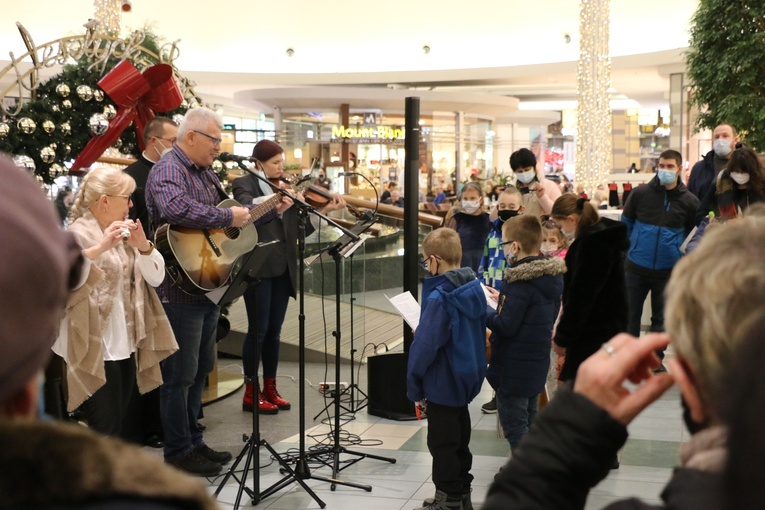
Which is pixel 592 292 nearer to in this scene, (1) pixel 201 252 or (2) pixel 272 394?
(1) pixel 201 252

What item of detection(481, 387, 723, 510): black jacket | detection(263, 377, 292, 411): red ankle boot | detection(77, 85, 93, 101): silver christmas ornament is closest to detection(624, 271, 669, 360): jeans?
detection(263, 377, 292, 411): red ankle boot

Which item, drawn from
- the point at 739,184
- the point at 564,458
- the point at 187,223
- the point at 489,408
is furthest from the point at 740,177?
the point at 564,458

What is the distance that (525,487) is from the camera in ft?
3.50

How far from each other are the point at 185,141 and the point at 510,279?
169cm

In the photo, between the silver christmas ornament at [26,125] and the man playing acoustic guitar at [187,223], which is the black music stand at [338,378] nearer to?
the man playing acoustic guitar at [187,223]

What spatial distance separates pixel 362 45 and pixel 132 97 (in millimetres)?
17270

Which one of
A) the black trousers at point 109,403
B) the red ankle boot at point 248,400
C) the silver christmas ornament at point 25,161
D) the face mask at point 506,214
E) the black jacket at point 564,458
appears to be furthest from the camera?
the face mask at point 506,214

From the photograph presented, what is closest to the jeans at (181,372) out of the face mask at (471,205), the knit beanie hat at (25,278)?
the face mask at (471,205)

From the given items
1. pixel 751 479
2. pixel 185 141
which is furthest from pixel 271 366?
pixel 751 479

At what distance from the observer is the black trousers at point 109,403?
390cm

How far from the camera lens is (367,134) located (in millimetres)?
22328

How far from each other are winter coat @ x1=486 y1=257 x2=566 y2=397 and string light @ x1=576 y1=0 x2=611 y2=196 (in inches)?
352

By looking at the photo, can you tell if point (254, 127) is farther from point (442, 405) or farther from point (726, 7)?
point (442, 405)

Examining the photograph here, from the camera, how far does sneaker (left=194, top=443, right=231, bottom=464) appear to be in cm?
439
